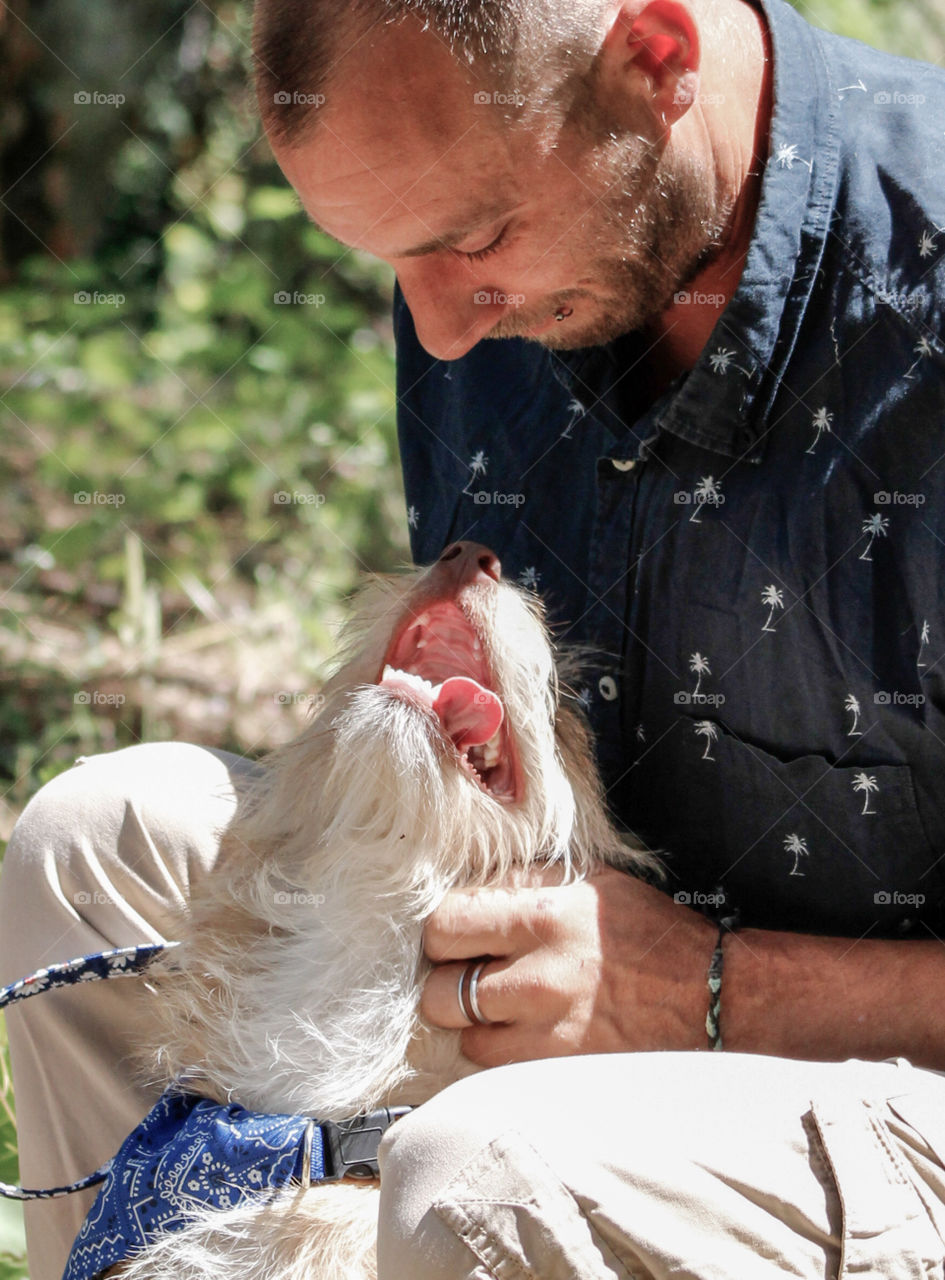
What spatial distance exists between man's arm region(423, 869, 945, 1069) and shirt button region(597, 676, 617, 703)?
43 cm

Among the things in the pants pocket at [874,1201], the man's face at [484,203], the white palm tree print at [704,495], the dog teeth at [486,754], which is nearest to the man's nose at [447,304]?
the man's face at [484,203]

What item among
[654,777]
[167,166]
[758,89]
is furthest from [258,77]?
[167,166]

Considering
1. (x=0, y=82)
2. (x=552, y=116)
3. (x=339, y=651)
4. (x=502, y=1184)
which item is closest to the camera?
(x=502, y=1184)

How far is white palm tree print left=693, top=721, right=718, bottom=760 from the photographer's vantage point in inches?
91.7

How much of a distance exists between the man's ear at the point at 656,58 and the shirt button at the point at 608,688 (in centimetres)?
92

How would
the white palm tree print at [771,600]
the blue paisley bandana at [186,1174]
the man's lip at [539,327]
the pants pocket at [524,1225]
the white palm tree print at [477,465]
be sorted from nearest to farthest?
the pants pocket at [524,1225] < the blue paisley bandana at [186,1174] < the white palm tree print at [771,600] < the man's lip at [539,327] < the white palm tree print at [477,465]

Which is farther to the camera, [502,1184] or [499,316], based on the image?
[499,316]

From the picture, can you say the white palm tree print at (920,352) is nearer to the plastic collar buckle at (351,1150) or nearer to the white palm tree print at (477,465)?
the white palm tree print at (477,465)

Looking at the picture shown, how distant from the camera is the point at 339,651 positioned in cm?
250

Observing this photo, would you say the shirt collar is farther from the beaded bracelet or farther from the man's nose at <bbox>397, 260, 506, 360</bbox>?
the beaded bracelet

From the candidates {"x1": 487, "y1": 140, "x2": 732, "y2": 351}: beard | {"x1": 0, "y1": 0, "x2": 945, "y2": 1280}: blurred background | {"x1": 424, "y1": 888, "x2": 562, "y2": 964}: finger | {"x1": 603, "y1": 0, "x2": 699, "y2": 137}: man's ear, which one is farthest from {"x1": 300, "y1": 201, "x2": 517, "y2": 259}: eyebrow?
{"x1": 0, "y1": 0, "x2": 945, "y2": 1280}: blurred background

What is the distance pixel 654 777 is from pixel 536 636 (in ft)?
1.19

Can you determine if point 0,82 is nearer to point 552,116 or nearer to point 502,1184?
point 552,116

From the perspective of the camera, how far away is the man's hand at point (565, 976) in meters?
2.12
